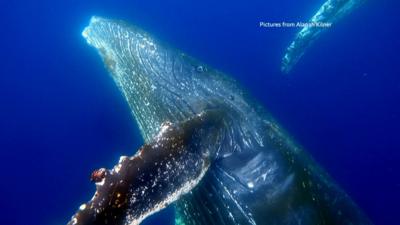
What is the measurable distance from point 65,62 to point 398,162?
29.2 metres

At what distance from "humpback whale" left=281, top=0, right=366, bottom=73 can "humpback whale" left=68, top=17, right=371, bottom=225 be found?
14.6 metres

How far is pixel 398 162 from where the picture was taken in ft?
98.5

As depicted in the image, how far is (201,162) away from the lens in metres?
4.93

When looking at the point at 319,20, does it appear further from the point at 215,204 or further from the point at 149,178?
the point at 149,178

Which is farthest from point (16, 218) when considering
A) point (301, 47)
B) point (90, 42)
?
point (90, 42)

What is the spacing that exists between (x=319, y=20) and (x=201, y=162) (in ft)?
57.3

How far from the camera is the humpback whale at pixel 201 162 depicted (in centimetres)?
416

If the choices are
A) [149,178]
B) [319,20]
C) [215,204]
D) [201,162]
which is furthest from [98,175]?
[319,20]

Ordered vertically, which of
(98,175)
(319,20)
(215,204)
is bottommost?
(215,204)

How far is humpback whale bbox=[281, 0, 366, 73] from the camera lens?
65.8ft

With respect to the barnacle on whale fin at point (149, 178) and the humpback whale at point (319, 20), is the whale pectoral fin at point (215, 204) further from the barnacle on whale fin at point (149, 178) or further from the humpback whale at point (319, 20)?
the humpback whale at point (319, 20)

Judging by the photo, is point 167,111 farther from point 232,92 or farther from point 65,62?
point 65,62

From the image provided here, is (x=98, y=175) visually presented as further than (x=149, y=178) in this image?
No

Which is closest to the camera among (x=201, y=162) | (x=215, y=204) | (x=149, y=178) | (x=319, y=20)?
(x=149, y=178)
